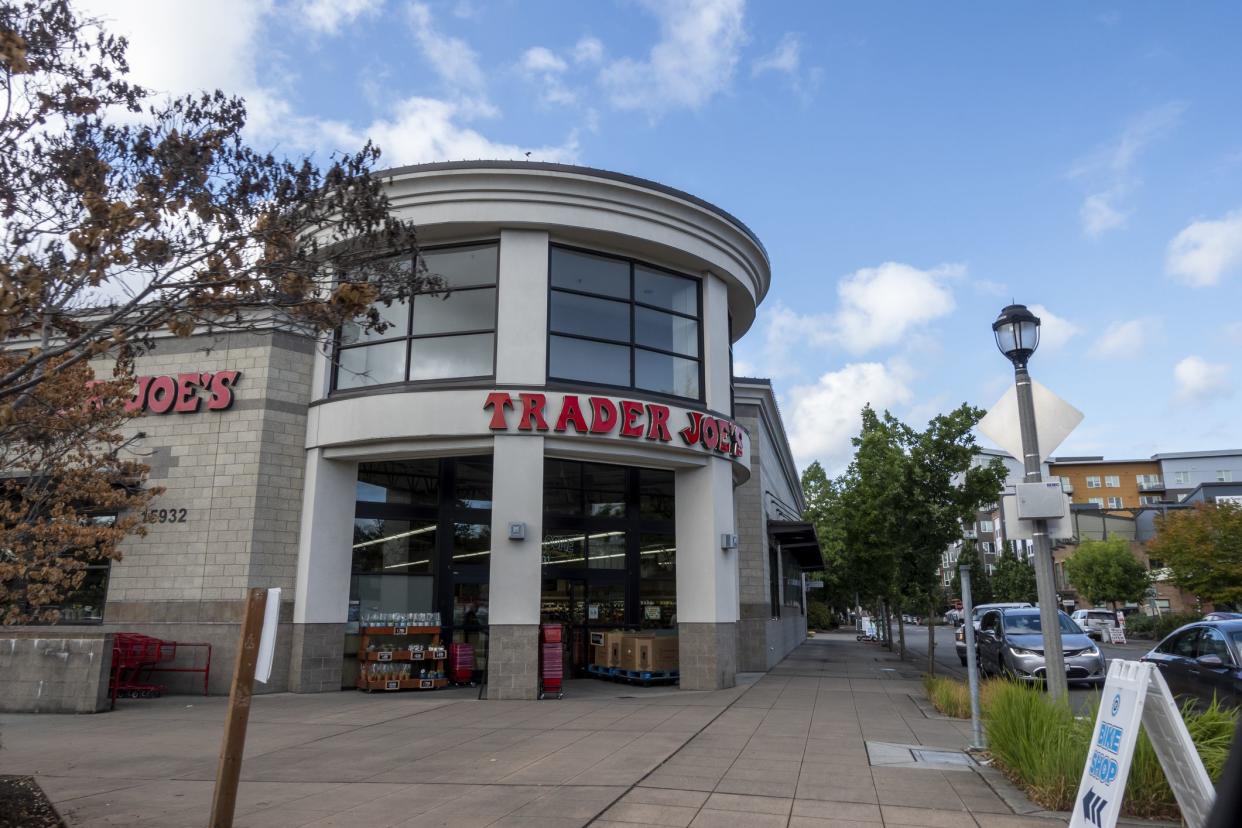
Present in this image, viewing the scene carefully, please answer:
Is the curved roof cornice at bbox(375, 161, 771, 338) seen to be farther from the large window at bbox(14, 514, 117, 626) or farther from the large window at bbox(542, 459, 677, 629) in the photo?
the large window at bbox(14, 514, 117, 626)

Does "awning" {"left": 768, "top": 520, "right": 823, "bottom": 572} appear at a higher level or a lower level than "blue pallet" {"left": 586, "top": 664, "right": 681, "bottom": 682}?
higher

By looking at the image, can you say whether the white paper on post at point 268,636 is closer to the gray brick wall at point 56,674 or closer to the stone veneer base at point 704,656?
the gray brick wall at point 56,674

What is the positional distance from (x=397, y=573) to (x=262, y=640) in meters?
11.9

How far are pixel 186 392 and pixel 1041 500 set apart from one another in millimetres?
15127

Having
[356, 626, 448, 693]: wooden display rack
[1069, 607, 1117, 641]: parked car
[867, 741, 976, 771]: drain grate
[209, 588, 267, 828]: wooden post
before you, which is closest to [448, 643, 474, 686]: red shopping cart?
[356, 626, 448, 693]: wooden display rack

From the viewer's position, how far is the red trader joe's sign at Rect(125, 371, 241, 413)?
1638 centimetres

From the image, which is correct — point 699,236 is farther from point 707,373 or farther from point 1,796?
Answer: point 1,796

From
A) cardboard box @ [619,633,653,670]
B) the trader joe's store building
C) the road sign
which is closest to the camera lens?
the road sign

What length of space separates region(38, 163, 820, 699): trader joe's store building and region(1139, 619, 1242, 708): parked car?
24.2 feet

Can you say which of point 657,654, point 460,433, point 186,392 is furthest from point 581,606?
point 186,392

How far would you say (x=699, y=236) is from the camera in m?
17.4

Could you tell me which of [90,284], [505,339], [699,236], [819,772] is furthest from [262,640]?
[699,236]

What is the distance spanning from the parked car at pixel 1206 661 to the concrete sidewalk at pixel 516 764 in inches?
114

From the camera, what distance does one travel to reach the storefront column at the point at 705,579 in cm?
1623
